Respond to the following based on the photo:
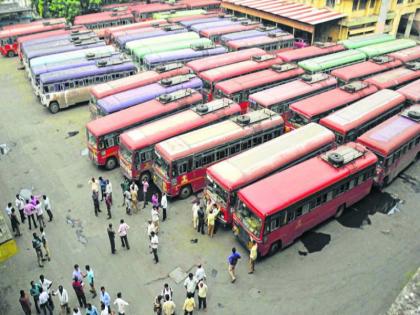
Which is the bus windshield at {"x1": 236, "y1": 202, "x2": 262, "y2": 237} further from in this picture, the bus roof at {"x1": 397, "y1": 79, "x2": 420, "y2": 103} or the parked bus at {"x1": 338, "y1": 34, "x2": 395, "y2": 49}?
the parked bus at {"x1": 338, "y1": 34, "x2": 395, "y2": 49}

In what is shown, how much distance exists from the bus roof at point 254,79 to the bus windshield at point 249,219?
11391mm

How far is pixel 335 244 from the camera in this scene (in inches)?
685

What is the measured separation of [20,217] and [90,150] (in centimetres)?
536

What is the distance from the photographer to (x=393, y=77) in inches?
1084

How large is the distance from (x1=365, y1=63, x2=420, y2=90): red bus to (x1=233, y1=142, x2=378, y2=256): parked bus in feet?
32.3

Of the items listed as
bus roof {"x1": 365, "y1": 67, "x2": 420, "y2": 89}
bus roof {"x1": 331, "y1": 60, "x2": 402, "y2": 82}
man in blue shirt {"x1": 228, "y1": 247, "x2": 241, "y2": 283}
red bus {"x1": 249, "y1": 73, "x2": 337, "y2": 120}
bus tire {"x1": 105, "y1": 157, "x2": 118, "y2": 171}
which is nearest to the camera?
man in blue shirt {"x1": 228, "y1": 247, "x2": 241, "y2": 283}

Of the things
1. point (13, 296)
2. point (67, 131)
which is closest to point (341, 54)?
point (67, 131)

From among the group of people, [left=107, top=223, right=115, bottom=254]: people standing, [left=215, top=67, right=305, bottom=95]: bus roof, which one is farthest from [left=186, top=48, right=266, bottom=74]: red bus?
the group of people

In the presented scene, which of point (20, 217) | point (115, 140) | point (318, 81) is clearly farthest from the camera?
point (318, 81)

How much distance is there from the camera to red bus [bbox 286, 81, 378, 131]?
22688mm

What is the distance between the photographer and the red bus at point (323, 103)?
74.4 ft

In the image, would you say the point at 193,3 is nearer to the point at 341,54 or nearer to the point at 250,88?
the point at 341,54

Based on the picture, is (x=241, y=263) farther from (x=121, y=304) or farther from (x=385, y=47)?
(x=385, y=47)

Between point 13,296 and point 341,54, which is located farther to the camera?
point 341,54
